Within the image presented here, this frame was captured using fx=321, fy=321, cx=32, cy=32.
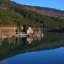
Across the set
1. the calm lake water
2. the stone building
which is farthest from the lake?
the stone building

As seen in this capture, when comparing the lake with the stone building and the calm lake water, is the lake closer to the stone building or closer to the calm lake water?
the calm lake water

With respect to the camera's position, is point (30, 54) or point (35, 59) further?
point (30, 54)

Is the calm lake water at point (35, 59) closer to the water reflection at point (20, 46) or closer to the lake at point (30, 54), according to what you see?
the lake at point (30, 54)

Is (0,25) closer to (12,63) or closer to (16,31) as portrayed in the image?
(16,31)

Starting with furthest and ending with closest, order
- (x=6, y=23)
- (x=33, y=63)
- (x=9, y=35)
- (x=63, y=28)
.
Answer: (x=63, y=28)
(x=6, y=23)
(x=9, y=35)
(x=33, y=63)

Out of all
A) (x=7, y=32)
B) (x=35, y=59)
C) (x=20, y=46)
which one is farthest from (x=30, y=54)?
(x=7, y=32)

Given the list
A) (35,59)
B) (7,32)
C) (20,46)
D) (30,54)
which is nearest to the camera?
(35,59)

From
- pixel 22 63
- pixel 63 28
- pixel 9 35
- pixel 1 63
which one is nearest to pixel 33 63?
pixel 22 63

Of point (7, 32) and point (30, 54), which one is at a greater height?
point (7, 32)

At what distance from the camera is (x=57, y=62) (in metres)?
41.3

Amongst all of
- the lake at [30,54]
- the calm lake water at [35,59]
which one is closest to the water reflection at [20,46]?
the lake at [30,54]

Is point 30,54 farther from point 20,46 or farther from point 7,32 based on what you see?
point 7,32

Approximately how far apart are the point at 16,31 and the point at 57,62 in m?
69.9

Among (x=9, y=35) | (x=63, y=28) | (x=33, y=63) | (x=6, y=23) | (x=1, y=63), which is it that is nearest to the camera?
(x=1, y=63)
